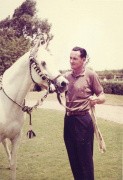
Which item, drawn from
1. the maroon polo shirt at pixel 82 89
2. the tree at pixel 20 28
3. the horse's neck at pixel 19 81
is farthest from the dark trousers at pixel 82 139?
the tree at pixel 20 28

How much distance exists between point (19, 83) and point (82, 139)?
3.94 ft

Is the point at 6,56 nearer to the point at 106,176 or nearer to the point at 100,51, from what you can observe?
the point at 100,51

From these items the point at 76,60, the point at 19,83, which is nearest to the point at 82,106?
the point at 76,60

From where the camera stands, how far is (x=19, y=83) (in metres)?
2.90

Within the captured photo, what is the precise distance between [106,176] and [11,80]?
2.60 m

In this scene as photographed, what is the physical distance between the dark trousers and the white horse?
650 millimetres

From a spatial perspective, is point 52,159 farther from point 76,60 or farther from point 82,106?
point 76,60

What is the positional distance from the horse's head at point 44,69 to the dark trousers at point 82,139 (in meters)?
0.53

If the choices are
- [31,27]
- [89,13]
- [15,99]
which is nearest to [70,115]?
[15,99]

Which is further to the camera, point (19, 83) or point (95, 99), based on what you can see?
point (19, 83)

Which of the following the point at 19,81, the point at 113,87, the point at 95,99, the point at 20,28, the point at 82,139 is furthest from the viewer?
the point at 113,87

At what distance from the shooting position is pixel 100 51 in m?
3.86

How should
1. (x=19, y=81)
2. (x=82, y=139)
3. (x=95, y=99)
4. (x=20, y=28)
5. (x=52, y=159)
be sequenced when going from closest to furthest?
(x=95, y=99), (x=82, y=139), (x=19, y=81), (x=20, y=28), (x=52, y=159)

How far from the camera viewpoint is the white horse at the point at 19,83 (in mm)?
2674
